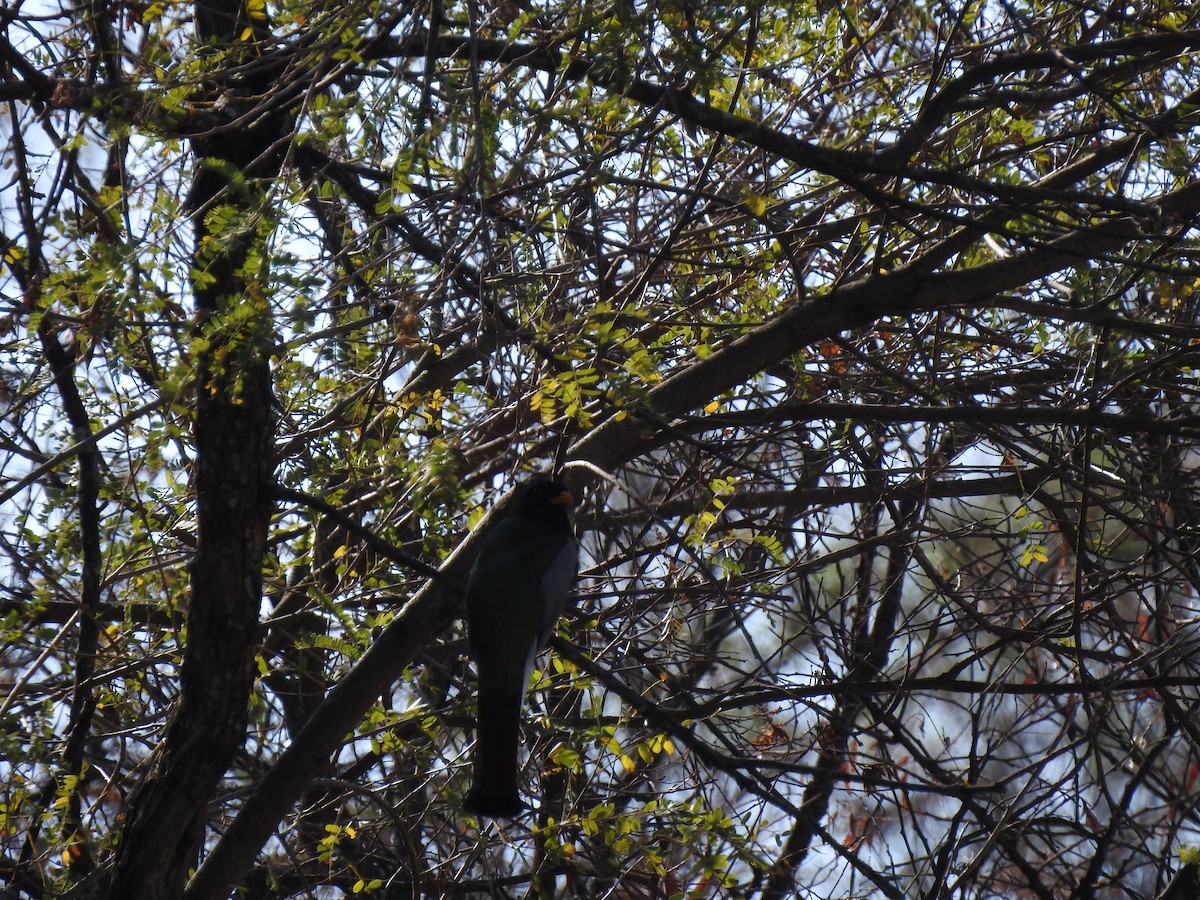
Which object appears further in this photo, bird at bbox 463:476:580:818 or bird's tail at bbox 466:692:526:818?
bird at bbox 463:476:580:818

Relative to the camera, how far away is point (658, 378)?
3.96 meters

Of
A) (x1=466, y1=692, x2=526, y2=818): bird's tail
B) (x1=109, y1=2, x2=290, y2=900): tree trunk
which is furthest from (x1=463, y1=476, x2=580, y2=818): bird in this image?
(x1=109, y1=2, x2=290, y2=900): tree trunk

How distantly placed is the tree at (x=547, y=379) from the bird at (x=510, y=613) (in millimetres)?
173

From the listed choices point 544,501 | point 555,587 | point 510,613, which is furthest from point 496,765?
point 544,501

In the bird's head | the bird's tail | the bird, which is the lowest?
the bird's tail

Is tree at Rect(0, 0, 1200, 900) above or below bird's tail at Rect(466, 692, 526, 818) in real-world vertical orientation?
above

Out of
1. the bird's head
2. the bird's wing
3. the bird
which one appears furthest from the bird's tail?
the bird's head

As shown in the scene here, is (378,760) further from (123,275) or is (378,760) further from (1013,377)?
(1013,377)

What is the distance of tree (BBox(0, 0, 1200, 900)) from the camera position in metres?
3.43

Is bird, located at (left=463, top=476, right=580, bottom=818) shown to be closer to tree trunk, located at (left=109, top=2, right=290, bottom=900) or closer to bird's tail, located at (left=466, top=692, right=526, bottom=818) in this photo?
bird's tail, located at (left=466, top=692, right=526, bottom=818)

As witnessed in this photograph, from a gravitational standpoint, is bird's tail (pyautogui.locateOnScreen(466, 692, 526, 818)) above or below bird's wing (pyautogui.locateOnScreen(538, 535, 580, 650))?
below

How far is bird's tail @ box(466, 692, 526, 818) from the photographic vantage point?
399 cm

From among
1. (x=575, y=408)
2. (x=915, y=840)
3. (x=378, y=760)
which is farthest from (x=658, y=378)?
(x=915, y=840)

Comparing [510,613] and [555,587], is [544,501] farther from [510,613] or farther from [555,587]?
[510,613]
